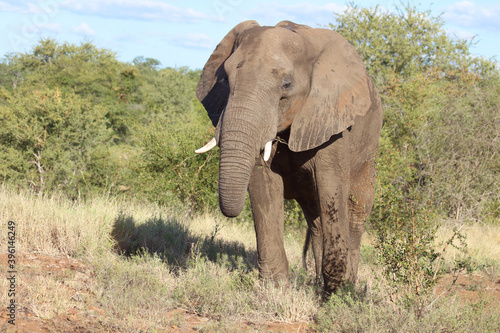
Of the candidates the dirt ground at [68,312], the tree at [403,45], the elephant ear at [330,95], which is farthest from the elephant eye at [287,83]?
the tree at [403,45]

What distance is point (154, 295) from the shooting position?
486cm

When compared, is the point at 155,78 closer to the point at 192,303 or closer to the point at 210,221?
the point at 210,221

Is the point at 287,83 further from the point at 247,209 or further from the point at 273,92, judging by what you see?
the point at 247,209

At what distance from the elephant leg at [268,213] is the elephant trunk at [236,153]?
986 millimetres

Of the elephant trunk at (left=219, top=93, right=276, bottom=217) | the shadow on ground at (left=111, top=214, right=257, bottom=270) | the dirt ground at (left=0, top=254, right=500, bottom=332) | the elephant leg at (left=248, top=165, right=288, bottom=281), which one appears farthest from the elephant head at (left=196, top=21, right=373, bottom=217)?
the shadow on ground at (left=111, top=214, right=257, bottom=270)

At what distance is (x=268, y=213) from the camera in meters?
5.38

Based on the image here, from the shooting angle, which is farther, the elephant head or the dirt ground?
the elephant head

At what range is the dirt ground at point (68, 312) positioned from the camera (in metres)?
4.08

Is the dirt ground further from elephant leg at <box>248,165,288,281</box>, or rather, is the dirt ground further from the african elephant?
the african elephant

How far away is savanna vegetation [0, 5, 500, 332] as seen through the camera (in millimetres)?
4668

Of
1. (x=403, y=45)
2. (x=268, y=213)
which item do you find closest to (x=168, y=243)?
(x=268, y=213)

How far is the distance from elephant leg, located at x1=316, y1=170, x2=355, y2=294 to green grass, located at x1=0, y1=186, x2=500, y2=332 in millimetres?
224

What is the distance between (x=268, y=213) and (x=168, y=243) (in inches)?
92.5

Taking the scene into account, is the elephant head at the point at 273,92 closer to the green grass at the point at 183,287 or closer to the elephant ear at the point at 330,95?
the elephant ear at the point at 330,95
